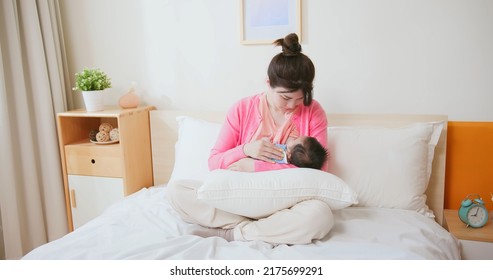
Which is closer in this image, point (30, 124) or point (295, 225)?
point (295, 225)

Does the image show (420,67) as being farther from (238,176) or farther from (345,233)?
(238,176)

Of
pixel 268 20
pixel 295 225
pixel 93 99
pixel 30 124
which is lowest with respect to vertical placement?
pixel 295 225

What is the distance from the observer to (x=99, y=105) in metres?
2.04

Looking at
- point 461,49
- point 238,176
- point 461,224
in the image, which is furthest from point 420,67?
point 238,176

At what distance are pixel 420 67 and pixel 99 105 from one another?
5.30 ft

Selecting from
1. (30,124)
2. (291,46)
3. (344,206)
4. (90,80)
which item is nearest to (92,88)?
(90,80)

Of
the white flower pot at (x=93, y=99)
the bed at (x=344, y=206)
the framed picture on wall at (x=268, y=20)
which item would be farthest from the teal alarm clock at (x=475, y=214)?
the white flower pot at (x=93, y=99)

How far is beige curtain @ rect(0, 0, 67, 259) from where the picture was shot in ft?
6.24

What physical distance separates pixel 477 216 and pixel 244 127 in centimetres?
100

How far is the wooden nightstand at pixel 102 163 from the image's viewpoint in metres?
1.98

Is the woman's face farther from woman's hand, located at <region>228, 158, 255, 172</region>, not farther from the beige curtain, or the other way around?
the beige curtain

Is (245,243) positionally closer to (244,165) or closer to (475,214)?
(244,165)

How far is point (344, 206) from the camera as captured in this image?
134cm
